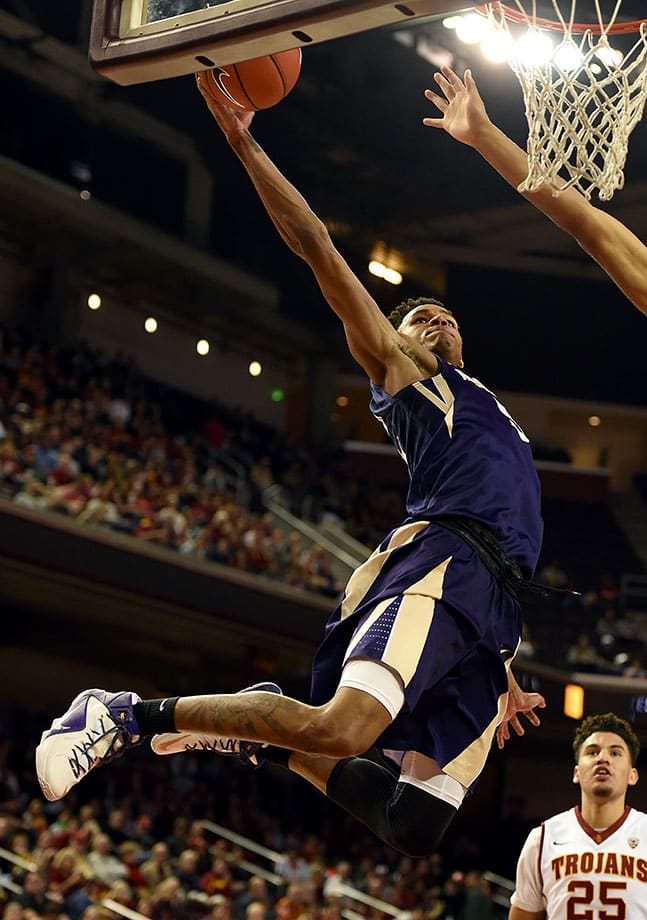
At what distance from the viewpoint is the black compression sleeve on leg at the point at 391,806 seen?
391 centimetres

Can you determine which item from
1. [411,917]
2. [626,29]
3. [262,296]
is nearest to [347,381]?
[262,296]

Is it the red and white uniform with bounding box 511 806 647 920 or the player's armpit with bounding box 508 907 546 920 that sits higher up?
the red and white uniform with bounding box 511 806 647 920

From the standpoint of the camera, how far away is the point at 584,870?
4.61m

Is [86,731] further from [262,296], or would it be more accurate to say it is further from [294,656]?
[262,296]

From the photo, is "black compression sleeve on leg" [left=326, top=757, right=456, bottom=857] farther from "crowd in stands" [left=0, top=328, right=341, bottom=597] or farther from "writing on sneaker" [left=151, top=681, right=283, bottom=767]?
"crowd in stands" [left=0, top=328, right=341, bottom=597]

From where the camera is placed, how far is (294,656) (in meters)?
17.5

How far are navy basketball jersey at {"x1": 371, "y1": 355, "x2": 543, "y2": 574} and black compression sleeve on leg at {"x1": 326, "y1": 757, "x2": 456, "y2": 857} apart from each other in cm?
83

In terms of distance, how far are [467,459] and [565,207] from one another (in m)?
0.89

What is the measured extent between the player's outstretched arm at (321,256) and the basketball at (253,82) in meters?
0.04

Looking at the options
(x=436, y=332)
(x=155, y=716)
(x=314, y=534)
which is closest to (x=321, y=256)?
(x=436, y=332)

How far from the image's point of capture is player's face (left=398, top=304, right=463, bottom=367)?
4449 millimetres

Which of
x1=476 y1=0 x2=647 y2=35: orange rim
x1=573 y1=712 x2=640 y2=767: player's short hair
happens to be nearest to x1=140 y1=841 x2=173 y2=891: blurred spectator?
x1=573 y1=712 x2=640 y2=767: player's short hair

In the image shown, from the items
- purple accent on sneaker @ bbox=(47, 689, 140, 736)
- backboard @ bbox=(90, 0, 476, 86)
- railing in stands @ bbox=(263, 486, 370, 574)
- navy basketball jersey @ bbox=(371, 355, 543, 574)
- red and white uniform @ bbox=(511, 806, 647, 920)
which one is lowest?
red and white uniform @ bbox=(511, 806, 647, 920)

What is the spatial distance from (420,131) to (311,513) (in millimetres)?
6815
